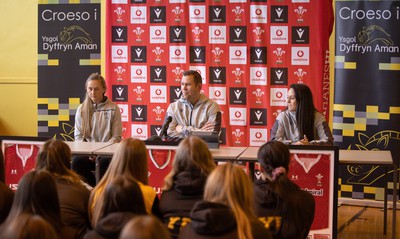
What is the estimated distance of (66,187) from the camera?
3305mm

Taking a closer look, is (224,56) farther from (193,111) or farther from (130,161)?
(130,161)

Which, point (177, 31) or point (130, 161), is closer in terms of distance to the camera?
point (130, 161)

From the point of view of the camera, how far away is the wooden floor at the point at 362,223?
5.51 metres

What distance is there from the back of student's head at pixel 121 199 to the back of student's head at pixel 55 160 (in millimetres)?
975

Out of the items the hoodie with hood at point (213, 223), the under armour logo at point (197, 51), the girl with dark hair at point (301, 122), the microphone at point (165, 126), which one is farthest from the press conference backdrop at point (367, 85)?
the hoodie with hood at point (213, 223)

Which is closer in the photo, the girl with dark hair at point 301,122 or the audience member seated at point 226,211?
the audience member seated at point 226,211

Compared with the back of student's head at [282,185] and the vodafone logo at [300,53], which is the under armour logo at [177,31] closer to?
the vodafone logo at [300,53]

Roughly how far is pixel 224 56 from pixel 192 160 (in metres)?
3.54

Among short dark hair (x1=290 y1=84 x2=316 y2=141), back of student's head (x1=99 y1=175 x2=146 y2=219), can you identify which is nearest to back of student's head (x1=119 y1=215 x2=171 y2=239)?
back of student's head (x1=99 y1=175 x2=146 y2=219)

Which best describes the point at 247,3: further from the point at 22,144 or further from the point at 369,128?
the point at 22,144

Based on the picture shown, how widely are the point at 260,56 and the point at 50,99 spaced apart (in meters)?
2.53

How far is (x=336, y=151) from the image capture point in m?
4.64

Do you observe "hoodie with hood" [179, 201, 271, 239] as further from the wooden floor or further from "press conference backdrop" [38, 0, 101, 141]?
"press conference backdrop" [38, 0, 101, 141]

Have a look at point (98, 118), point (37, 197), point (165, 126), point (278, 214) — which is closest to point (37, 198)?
point (37, 197)
